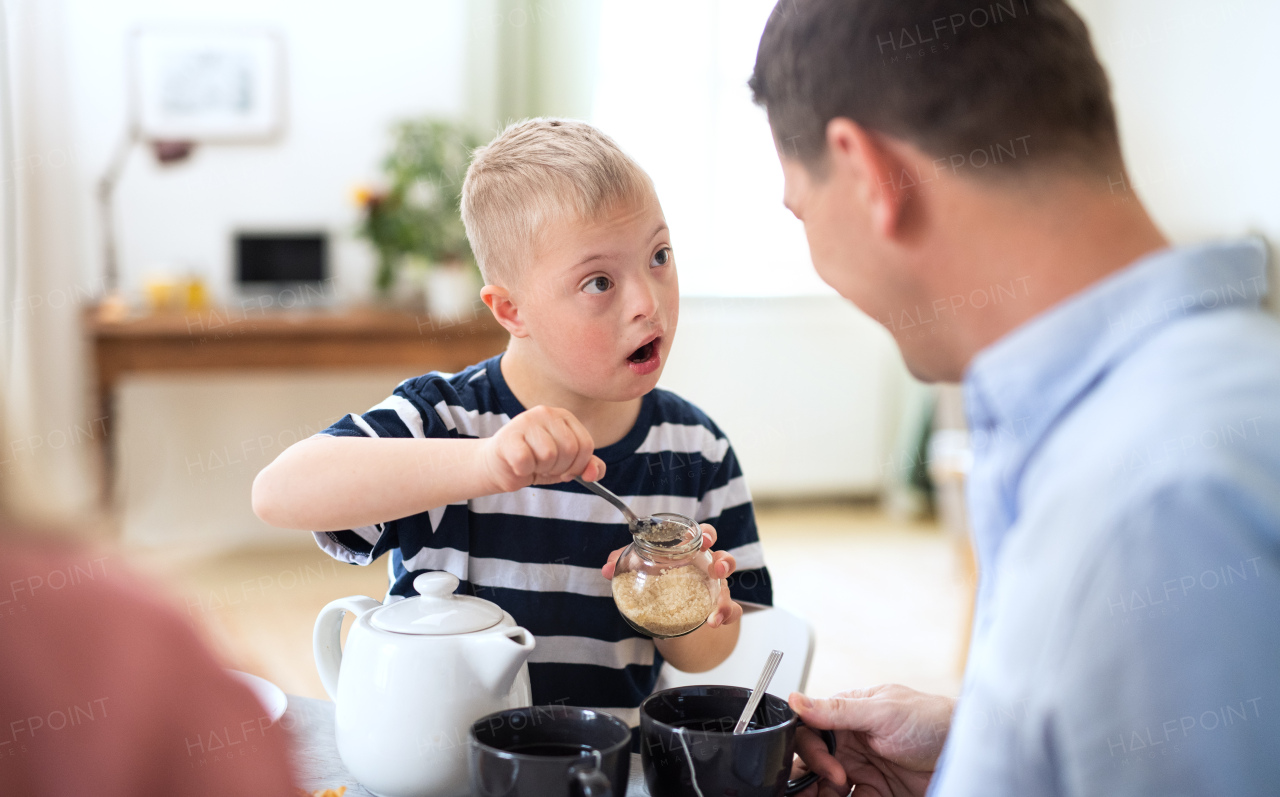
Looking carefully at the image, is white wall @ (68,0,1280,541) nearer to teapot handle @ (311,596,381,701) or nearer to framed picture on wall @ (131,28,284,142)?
framed picture on wall @ (131,28,284,142)

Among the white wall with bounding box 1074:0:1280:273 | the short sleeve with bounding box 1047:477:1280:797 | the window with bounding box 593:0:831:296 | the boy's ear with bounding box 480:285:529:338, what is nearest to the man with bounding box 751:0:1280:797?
the short sleeve with bounding box 1047:477:1280:797

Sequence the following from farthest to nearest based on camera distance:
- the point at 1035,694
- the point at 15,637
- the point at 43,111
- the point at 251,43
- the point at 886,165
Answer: the point at 251,43
the point at 43,111
the point at 886,165
the point at 1035,694
the point at 15,637

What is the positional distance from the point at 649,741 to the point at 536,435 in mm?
246

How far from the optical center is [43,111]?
11.1 feet

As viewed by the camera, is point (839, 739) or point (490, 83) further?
point (490, 83)

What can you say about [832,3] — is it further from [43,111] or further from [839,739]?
[43,111]

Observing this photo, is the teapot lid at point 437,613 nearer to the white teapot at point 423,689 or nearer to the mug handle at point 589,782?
the white teapot at point 423,689

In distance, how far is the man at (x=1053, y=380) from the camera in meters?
0.53

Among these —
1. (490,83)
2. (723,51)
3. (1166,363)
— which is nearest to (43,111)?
A: (490,83)

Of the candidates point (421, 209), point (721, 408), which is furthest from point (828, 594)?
point (421, 209)

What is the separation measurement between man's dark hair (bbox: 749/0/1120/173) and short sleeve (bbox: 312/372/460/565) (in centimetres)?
51

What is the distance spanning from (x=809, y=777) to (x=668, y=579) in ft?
0.63

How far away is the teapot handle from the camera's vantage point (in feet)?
2.85

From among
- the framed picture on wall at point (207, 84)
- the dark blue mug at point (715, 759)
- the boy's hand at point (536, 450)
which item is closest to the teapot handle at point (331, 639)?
the boy's hand at point (536, 450)
